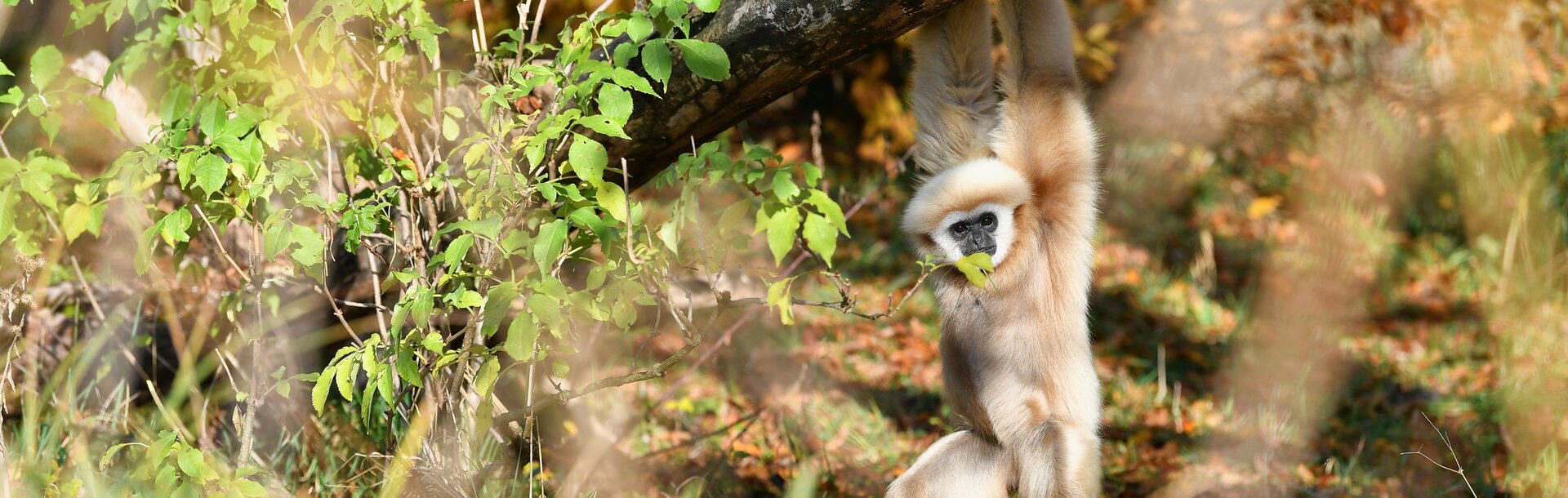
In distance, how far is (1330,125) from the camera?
295 inches

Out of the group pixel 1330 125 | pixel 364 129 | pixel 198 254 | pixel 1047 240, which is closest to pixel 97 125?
pixel 198 254

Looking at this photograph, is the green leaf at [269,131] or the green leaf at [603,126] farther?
the green leaf at [269,131]

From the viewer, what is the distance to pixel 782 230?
2238 millimetres

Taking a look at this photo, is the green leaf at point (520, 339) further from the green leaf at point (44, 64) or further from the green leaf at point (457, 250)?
the green leaf at point (44, 64)

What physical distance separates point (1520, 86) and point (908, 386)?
14.2ft

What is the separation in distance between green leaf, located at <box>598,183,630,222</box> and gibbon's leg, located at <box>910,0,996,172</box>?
3.71 feet

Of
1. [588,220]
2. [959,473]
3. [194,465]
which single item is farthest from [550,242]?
[959,473]

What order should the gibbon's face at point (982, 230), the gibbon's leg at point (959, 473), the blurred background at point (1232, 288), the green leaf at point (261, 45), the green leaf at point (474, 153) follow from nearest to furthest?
the green leaf at point (474, 153)
the green leaf at point (261, 45)
the gibbon's face at point (982, 230)
the gibbon's leg at point (959, 473)
the blurred background at point (1232, 288)

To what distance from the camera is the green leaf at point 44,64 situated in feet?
9.47

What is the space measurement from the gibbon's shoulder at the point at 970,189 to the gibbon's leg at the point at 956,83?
0.10 m

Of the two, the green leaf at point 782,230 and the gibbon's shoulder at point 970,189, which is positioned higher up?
the green leaf at point 782,230

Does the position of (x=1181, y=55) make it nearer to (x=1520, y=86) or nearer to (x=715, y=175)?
(x=1520, y=86)

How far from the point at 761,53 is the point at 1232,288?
5.17m

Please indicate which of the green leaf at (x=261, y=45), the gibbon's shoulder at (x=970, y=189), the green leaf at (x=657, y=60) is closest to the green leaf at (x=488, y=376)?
the green leaf at (x=657, y=60)
